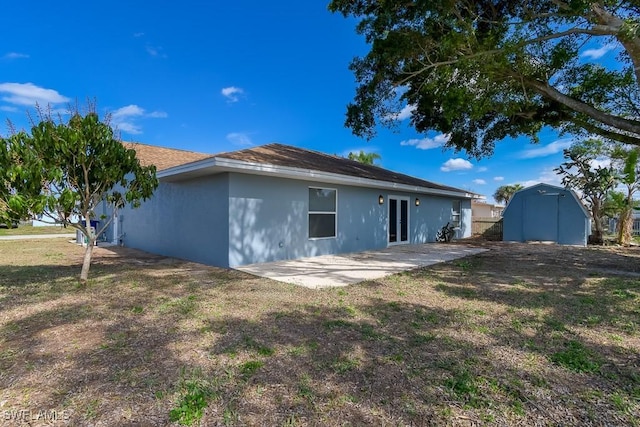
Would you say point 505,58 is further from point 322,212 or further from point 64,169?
point 64,169

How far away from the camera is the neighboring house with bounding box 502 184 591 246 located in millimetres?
13500

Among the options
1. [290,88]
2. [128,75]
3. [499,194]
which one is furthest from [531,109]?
[499,194]

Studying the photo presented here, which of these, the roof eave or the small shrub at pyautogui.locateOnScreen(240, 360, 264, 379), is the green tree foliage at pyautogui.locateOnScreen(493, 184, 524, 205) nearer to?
the roof eave

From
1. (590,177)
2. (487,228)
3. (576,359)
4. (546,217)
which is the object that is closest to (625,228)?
(590,177)

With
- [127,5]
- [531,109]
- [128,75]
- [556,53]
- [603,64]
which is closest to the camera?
[556,53]

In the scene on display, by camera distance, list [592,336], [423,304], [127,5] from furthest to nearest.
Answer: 1. [127,5]
2. [423,304]
3. [592,336]

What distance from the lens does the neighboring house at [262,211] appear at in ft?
25.8

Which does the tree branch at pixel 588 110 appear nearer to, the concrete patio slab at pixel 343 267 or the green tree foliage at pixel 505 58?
the green tree foliage at pixel 505 58

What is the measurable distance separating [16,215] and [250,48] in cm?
1049

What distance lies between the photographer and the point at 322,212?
391 inches

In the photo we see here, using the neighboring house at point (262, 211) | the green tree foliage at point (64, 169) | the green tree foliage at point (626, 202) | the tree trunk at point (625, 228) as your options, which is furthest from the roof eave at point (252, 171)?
the tree trunk at point (625, 228)

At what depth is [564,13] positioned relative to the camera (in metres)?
6.34

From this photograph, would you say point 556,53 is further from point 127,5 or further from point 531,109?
point 127,5

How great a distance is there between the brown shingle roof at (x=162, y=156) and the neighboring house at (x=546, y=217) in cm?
1526
